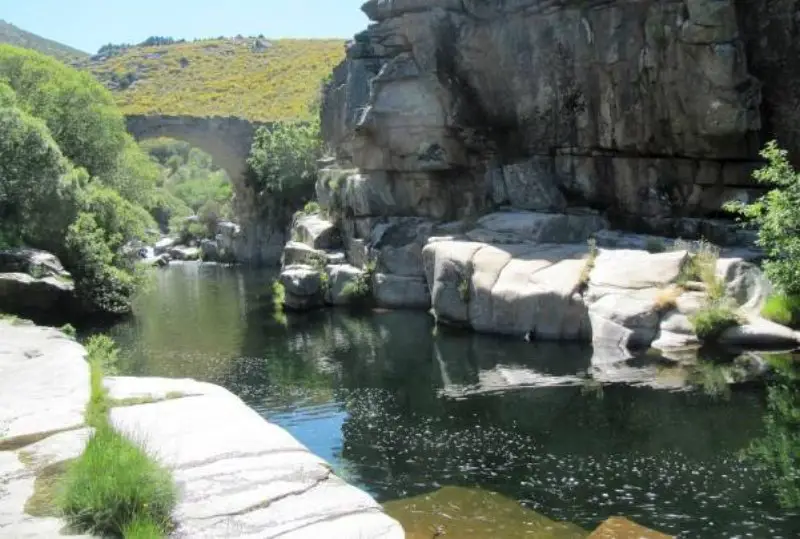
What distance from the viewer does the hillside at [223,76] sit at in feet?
261

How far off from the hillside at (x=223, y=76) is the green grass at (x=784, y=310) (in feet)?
184

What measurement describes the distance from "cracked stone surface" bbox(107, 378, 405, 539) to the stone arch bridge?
2265 inches

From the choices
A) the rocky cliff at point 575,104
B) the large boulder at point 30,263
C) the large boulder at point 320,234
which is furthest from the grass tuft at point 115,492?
the large boulder at point 320,234

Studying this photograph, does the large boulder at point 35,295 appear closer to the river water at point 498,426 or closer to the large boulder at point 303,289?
the river water at point 498,426

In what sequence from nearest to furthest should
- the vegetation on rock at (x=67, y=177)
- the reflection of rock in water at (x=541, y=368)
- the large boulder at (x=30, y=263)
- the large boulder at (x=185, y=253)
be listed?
1. the reflection of rock in water at (x=541, y=368)
2. the large boulder at (x=30, y=263)
3. the vegetation on rock at (x=67, y=177)
4. the large boulder at (x=185, y=253)

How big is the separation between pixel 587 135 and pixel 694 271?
12.2 m

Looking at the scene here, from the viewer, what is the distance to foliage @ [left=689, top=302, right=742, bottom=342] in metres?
20.6

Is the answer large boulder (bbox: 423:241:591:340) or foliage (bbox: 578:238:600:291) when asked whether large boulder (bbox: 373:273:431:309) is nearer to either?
large boulder (bbox: 423:241:591:340)

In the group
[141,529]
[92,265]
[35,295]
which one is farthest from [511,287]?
[141,529]

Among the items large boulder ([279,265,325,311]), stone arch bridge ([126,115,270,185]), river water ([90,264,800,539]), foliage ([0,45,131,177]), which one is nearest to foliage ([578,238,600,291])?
river water ([90,264,800,539])

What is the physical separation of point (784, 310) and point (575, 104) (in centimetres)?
1598

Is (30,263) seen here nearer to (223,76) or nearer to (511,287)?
(511,287)

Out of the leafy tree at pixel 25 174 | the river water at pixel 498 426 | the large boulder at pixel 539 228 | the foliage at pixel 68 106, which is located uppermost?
the foliage at pixel 68 106

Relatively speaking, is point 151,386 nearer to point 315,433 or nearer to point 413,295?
point 315,433
